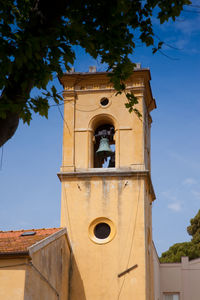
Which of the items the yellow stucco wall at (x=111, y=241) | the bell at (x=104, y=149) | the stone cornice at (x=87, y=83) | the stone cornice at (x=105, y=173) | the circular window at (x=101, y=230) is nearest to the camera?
the yellow stucco wall at (x=111, y=241)

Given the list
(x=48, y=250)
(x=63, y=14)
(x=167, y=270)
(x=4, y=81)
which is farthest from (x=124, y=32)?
(x=167, y=270)

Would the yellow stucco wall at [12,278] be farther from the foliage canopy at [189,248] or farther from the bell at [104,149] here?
the foliage canopy at [189,248]

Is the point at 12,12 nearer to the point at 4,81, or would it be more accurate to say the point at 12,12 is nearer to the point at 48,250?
the point at 4,81

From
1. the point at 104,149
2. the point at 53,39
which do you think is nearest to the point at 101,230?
the point at 104,149

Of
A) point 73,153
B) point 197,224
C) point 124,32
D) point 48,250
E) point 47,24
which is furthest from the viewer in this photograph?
point 197,224

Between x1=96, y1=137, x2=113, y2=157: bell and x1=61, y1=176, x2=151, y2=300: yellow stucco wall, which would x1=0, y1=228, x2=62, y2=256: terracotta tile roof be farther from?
x1=96, y1=137, x2=113, y2=157: bell

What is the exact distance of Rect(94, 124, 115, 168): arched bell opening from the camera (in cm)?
2053

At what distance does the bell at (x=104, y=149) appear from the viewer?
20.4 m

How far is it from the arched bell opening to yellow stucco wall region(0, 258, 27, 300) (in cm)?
720

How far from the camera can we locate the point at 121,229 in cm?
1925

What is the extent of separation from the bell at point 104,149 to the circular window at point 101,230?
256 centimetres

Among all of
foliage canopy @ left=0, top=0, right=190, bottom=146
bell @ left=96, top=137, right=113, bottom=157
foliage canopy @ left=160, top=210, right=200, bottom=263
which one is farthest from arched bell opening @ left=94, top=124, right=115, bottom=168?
foliage canopy @ left=160, top=210, right=200, bottom=263

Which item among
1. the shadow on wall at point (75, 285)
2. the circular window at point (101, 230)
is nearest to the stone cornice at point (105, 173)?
the circular window at point (101, 230)

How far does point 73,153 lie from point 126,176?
87.6 inches
